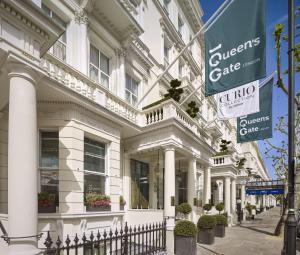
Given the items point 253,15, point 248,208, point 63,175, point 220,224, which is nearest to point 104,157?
point 63,175

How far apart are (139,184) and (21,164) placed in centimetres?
1107

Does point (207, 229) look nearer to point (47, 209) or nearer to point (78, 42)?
point (47, 209)

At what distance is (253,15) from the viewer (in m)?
Result: 9.24

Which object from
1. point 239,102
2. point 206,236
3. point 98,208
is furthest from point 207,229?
point 239,102

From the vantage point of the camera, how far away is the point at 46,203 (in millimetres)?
8594

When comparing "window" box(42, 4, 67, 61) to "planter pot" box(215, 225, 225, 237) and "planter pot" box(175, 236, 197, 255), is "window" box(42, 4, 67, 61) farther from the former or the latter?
"planter pot" box(215, 225, 225, 237)

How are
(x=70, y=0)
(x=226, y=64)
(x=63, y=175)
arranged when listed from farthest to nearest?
(x=70, y=0), (x=226, y=64), (x=63, y=175)

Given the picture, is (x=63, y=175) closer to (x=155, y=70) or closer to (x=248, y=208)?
(x=155, y=70)

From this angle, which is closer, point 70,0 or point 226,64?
point 226,64

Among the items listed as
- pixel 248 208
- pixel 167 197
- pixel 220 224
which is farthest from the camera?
pixel 248 208

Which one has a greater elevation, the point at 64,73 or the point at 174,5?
the point at 174,5

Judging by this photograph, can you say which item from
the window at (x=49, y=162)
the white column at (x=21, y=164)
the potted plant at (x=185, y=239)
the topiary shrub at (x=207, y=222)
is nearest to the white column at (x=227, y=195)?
the topiary shrub at (x=207, y=222)

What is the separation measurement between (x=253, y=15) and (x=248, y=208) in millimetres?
31259

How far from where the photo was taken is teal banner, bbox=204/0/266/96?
9.05 m
